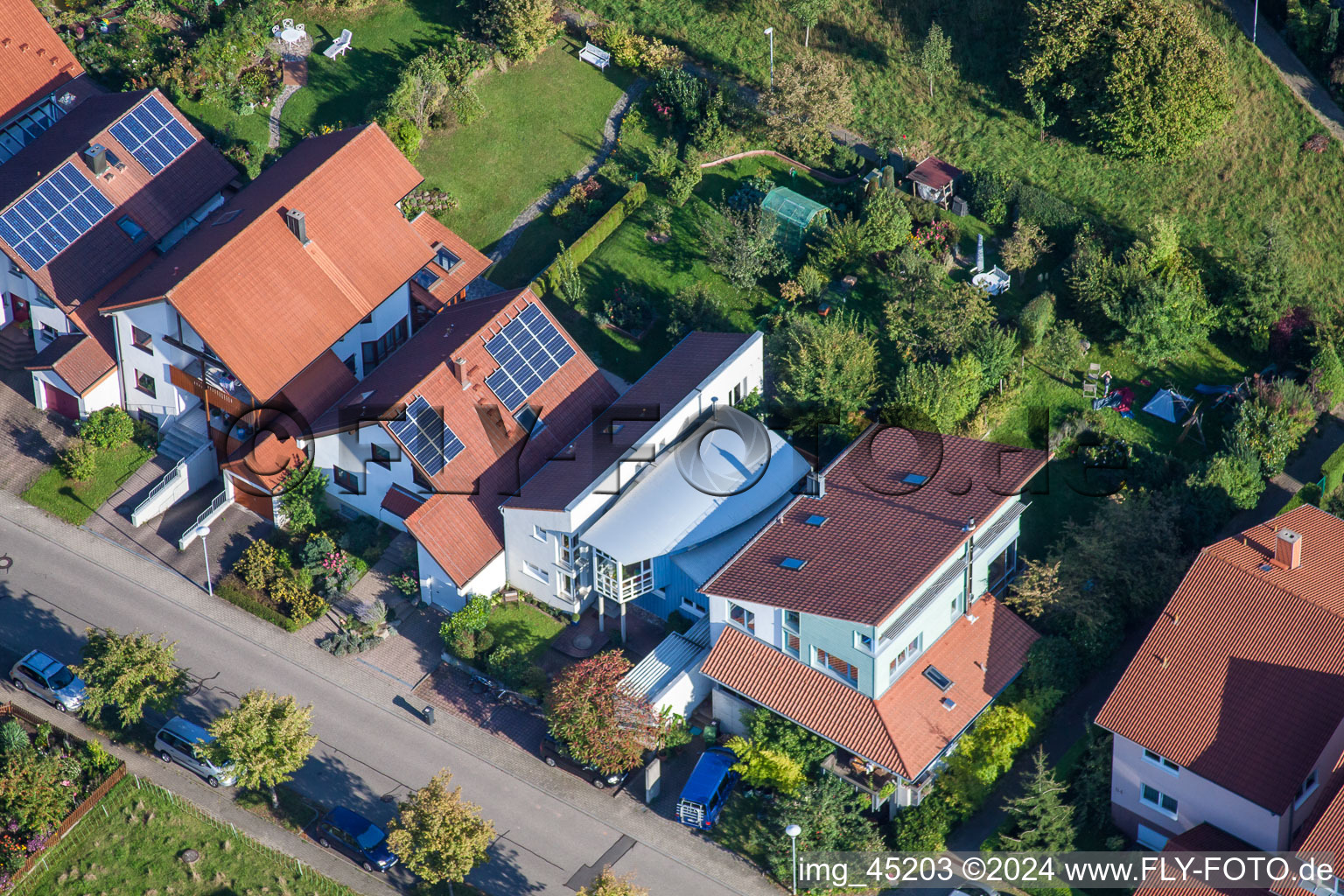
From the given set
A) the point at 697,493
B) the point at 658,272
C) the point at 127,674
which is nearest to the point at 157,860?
the point at 127,674

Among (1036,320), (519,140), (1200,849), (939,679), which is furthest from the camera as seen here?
(519,140)

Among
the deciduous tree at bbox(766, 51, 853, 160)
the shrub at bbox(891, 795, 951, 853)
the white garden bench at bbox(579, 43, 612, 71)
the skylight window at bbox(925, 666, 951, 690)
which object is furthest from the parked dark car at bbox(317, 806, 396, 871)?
the white garden bench at bbox(579, 43, 612, 71)

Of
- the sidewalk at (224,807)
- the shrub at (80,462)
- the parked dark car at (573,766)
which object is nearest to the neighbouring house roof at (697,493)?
the parked dark car at (573,766)

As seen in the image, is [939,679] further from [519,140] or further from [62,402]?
[62,402]

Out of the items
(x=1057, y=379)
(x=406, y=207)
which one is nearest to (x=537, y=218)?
(x=406, y=207)

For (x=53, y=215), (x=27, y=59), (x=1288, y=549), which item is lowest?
(x=53, y=215)

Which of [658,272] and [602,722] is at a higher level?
[658,272]

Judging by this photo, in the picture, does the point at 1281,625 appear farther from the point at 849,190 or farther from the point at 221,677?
the point at 221,677
